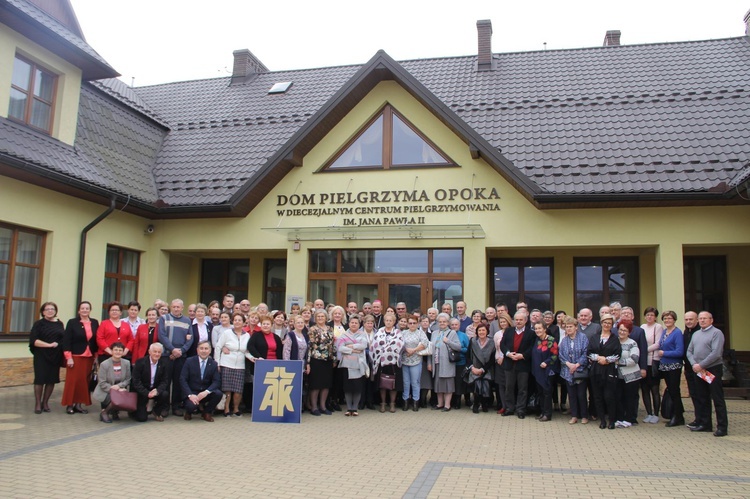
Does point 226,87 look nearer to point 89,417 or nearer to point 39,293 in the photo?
point 39,293

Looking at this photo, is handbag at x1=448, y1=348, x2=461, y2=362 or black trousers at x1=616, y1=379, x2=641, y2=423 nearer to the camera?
black trousers at x1=616, y1=379, x2=641, y2=423

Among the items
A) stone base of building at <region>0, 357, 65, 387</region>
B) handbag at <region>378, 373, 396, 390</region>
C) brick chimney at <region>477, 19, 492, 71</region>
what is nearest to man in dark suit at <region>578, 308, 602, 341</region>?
handbag at <region>378, 373, 396, 390</region>

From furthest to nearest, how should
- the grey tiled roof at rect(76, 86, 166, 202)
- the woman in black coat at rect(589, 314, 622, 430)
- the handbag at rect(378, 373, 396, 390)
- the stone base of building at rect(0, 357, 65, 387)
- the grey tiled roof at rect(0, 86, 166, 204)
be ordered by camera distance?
the grey tiled roof at rect(76, 86, 166, 202) → the grey tiled roof at rect(0, 86, 166, 204) → the stone base of building at rect(0, 357, 65, 387) → the handbag at rect(378, 373, 396, 390) → the woman in black coat at rect(589, 314, 622, 430)

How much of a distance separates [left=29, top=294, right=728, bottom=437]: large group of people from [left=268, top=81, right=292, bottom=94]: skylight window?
9.82 metres

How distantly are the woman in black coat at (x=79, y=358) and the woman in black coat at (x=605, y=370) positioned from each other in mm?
7724

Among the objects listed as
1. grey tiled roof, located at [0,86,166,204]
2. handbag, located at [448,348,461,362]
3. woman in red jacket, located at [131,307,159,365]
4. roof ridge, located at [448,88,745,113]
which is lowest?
handbag, located at [448,348,461,362]

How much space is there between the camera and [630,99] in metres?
15.4

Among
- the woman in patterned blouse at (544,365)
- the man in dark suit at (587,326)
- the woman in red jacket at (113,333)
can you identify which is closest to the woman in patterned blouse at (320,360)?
the woman in red jacket at (113,333)

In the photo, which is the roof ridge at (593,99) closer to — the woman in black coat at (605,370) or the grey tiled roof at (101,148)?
the woman in black coat at (605,370)

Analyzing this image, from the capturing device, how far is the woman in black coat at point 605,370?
944 cm

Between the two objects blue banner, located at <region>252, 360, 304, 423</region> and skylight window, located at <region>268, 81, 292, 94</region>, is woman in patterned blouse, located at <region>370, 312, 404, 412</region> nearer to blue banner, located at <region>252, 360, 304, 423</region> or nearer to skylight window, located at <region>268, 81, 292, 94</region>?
blue banner, located at <region>252, 360, 304, 423</region>

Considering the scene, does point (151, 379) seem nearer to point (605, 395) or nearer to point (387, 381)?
point (387, 381)

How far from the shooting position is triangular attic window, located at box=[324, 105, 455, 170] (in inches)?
564

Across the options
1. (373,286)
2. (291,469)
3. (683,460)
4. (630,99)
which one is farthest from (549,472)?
(630,99)
